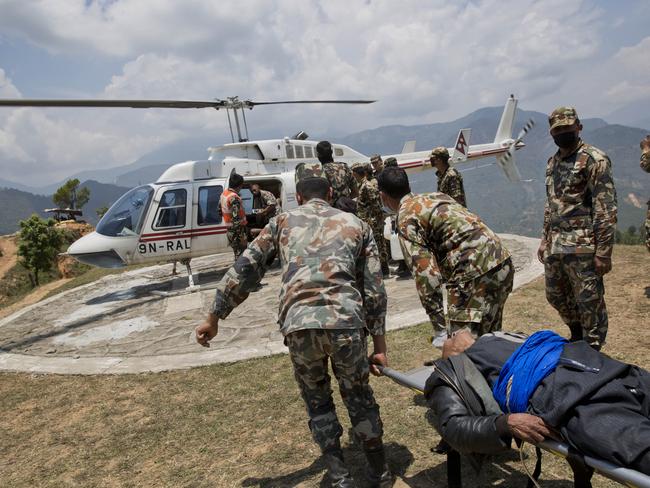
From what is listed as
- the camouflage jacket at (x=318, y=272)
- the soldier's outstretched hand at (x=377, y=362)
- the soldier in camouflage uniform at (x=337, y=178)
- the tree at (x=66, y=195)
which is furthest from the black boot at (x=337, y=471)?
the tree at (x=66, y=195)

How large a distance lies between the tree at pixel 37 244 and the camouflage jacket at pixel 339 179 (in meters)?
27.8

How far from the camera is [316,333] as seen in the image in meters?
2.37

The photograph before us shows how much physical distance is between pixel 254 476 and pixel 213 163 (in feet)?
24.9

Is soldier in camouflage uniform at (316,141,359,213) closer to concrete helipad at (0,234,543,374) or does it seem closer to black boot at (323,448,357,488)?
concrete helipad at (0,234,543,374)

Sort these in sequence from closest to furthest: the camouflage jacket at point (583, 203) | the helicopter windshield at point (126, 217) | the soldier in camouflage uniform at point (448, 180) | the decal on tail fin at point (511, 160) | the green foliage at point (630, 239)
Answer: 1. the camouflage jacket at point (583, 203)
2. the soldier in camouflage uniform at point (448, 180)
3. the helicopter windshield at point (126, 217)
4. the green foliage at point (630, 239)
5. the decal on tail fin at point (511, 160)

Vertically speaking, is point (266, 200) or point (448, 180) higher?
point (266, 200)

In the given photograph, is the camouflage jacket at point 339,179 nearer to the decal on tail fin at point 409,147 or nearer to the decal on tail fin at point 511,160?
the decal on tail fin at point 409,147

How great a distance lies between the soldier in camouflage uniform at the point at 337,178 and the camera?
651 centimetres

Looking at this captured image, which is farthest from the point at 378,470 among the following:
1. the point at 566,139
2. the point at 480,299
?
the point at 566,139

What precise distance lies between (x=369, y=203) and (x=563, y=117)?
13.2 feet

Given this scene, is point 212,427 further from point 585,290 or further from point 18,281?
point 18,281

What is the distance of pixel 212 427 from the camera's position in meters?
3.69

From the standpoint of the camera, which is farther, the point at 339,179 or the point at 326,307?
the point at 339,179

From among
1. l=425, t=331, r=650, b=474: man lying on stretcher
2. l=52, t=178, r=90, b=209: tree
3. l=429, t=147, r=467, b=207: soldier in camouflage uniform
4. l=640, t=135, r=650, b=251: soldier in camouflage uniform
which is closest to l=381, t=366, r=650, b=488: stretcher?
l=425, t=331, r=650, b=474: man lying on stretcher
